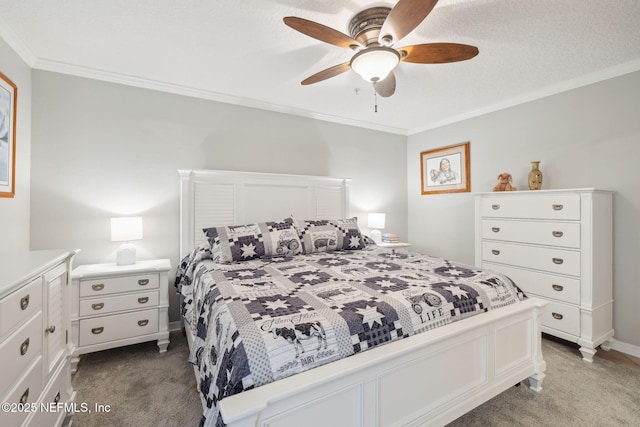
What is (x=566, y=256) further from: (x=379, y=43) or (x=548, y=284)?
(x=379, y=43)

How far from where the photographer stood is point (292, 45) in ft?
6.68

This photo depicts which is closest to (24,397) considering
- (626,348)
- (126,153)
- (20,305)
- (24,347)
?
(24,347)

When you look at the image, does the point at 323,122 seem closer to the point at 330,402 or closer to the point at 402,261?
the point at 402,261

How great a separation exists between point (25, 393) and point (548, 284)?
3.47m

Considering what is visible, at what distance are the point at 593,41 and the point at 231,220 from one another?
3.35m

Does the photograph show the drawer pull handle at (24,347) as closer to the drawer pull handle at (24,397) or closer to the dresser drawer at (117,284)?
the drawer pull handle at (24,397)

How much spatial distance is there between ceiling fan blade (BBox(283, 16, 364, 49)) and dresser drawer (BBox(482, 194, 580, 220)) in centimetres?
211

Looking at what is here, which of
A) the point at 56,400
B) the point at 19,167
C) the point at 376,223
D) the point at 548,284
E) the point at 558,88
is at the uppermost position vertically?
the point at 558,88

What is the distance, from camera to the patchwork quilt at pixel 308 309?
1040 mm

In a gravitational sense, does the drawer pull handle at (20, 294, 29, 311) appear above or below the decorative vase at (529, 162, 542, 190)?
below

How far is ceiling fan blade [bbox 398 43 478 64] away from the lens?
162 centimetres

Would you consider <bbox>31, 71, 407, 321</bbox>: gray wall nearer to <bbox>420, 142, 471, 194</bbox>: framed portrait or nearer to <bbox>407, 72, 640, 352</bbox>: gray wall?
<bbox>420, 142, 471, 194</bbox>: framed portrait

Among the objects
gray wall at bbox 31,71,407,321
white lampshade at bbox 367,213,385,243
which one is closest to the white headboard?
gray wall at bbox 31,71,407,321

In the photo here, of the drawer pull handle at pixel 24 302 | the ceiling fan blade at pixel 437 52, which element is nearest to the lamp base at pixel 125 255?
the drawer pull handle at pixel 24 302
